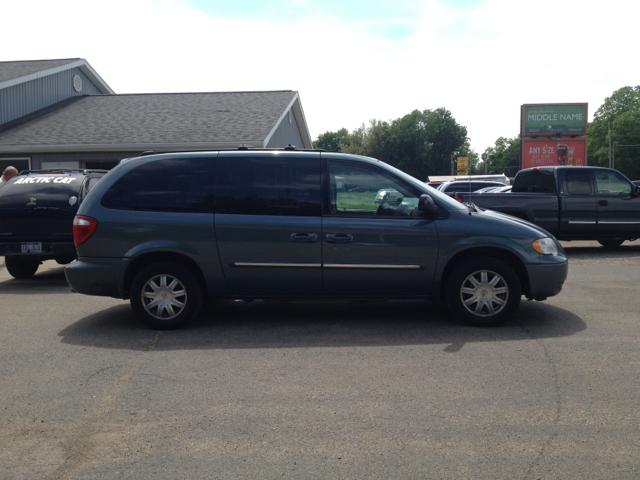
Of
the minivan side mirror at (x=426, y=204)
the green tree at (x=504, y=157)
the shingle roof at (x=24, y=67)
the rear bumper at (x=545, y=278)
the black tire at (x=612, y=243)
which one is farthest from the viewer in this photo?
the green tree at (x=504, y=157)

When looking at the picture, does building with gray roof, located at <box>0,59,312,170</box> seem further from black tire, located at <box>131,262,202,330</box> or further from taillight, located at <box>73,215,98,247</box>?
black tire, located at <box>131,262,202,330</box>

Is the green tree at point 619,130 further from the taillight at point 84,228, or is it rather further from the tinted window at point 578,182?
the taillight at point 84,228

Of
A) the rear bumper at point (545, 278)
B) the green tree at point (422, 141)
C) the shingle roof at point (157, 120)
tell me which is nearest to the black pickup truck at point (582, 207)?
the rear bumper at point (545, 278)

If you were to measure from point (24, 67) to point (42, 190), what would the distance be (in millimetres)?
19388

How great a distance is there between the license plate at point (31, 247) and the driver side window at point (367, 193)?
5.23 meters

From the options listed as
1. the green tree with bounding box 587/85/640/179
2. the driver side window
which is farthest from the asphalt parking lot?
the green tree with bounding box 587/85/640/179

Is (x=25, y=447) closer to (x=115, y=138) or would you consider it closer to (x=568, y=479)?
(x=568, y=479)

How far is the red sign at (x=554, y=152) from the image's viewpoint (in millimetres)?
54578

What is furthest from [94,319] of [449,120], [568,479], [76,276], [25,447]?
[449,120]

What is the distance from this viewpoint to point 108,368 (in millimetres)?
5188

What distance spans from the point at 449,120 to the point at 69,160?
3857 inches

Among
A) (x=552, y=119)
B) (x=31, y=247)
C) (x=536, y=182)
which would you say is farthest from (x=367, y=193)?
(x=552, y=119)

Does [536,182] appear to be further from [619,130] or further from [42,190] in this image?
[619,130]

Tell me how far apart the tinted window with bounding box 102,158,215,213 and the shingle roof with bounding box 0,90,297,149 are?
1475 cm
